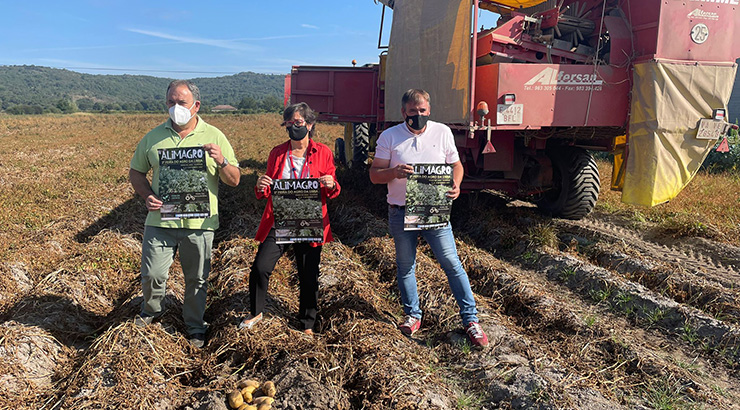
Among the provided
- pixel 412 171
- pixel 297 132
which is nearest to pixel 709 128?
pixel 412 171

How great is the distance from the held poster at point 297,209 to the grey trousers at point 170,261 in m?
0.52

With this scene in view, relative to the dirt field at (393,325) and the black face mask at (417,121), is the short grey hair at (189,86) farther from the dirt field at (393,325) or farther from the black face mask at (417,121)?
the dirt field at (393,325)

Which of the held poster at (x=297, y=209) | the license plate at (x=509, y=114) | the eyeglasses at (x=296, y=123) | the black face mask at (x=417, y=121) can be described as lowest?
the held poster at (x=297, y=209)

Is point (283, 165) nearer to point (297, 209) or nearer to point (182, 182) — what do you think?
point (297, 209)

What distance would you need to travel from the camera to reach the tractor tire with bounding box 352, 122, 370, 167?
1123cm

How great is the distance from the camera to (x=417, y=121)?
11.5 feet

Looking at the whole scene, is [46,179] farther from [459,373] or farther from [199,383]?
[459,373]

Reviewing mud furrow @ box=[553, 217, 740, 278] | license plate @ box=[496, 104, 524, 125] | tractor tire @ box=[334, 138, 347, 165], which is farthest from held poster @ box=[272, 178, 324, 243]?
tractor tire @ box=[334, 138, 347, 165]

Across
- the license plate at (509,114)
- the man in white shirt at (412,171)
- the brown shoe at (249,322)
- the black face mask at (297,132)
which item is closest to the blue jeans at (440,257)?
→ the man in white shirt at (412,171)

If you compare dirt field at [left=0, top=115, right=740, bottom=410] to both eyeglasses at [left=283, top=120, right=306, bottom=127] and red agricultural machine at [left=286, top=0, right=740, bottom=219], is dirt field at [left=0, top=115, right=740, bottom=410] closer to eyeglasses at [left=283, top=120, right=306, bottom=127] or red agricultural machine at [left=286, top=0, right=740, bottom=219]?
red agricultural machine at [left=286, top=0, right=740, bottom=219]

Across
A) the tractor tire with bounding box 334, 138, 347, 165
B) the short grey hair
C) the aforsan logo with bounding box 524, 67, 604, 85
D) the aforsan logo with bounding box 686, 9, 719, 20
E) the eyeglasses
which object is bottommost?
the tractor tire with bounding box 334, 138, 347, 165

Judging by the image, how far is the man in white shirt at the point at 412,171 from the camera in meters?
3.54

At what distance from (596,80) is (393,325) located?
3.85 m

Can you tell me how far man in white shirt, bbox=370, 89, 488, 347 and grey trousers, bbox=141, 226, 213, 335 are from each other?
4.24 ft
